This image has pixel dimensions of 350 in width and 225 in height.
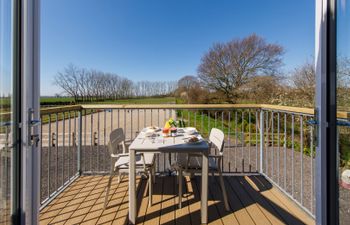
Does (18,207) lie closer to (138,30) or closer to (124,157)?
(124,157)

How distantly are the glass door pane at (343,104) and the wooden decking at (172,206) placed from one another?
2.83ft

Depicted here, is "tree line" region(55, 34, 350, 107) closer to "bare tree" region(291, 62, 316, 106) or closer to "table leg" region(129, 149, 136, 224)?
"bare tree" region(291, 62, 316, 106)

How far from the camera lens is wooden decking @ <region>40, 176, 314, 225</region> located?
1860mm

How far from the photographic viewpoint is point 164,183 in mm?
2656

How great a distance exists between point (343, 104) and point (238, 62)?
370 inches

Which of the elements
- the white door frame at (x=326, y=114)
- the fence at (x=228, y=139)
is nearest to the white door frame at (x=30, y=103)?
the fence at (x=228, y=139)

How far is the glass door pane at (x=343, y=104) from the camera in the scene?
3.53 feet

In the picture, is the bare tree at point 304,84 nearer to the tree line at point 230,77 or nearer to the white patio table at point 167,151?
the tree line at point 230,77

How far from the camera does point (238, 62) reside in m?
9.91

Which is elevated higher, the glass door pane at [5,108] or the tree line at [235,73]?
the tree line at [235,73]

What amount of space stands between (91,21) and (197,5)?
12.1 ft

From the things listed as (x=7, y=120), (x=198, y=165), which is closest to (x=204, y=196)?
(x=198, y=165)

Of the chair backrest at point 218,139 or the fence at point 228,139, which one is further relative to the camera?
the fence at point 228,139

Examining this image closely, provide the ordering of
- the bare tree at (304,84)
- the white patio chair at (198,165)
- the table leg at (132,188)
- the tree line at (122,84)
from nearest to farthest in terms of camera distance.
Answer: the table leg at (132,188), the white patio chair at (198,165), the bare tree at (304,84), the tree line at (122,84)
